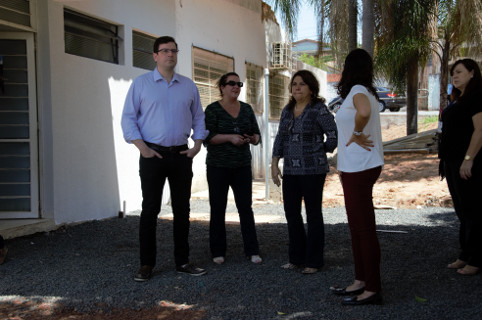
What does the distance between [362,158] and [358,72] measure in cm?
63

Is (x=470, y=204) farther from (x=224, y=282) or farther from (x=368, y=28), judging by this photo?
(x=368, y=28)

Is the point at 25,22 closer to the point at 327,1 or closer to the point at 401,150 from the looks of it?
the point at 327,1

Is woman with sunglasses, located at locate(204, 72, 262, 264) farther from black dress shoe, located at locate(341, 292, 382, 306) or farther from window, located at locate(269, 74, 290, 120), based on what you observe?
window, located at locate(269, 74, 290, 120)

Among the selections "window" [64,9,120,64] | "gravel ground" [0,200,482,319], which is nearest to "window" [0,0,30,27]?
"window" [64,9,120,64]

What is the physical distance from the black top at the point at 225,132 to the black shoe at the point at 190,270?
98cm

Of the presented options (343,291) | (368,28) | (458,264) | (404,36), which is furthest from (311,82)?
(404,36)

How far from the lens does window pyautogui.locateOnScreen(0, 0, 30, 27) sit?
627 cm

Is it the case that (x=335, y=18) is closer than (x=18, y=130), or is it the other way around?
(x=18, y=130)

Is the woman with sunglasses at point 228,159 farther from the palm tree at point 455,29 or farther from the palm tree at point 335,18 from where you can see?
the palm tree at point 455,29

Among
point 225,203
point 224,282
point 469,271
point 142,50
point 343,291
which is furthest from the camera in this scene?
point 142,50

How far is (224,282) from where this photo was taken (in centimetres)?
452

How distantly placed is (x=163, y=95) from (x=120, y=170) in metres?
3.73

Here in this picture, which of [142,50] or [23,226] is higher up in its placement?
[142,50]

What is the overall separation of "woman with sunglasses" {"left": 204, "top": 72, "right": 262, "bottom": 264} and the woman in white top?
1449mm
